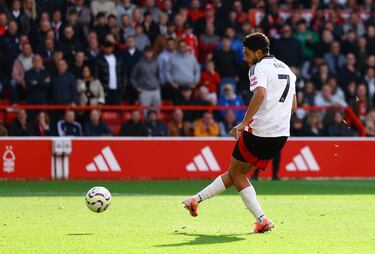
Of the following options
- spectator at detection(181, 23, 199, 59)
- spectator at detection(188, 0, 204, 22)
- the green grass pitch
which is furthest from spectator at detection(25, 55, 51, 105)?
spectator at detection(188, 0, 204, 22)

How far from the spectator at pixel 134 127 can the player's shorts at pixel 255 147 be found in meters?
11.2

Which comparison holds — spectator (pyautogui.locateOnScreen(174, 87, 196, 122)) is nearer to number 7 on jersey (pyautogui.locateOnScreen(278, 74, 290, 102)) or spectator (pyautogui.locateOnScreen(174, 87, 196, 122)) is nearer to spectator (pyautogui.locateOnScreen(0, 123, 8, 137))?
spectator (pyautogui.locateOnScreen(0, 123, 8, 137))

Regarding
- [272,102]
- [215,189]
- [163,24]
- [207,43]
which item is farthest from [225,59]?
[272,102]

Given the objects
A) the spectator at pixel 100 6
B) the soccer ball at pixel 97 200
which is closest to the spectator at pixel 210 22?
the spectator at pixel 100 6

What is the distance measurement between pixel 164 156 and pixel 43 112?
277cm

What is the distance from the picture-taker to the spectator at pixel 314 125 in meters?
24.1

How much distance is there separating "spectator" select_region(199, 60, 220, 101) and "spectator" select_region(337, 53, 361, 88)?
351 cm

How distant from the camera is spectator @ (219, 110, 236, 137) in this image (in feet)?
77.8

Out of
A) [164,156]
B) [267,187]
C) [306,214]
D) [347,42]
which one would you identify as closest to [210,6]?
[347,42]

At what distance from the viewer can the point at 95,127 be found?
74.6ft

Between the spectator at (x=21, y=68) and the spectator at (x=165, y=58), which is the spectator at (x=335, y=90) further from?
the spectator at (x=21, y=68)

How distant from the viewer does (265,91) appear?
11.2 meters

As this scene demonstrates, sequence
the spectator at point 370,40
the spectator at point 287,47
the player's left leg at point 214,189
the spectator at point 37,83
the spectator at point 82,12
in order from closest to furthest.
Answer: the player's left leg at point 214,189, the spectator at point 37,83, the spectator at point 82,12, the spectator at point 287,47, the spectator at point 370,40

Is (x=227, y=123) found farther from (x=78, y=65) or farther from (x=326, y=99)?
(x=78, y=65)
